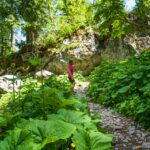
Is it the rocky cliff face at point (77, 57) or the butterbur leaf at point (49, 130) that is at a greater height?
the rocky cliff face at point (77, 57)

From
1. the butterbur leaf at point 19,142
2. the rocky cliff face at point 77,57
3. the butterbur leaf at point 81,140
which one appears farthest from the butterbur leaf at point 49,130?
the rocky cliff face at point 77,57

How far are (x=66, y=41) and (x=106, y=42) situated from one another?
3.17 metres

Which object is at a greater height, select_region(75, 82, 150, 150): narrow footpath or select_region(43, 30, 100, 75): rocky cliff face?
select_region(43, 30, 100, 75): rocky cliff face

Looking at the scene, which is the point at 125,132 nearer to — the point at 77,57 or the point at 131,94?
the point at 131,94

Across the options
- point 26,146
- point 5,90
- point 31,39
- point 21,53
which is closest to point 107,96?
point 26,146

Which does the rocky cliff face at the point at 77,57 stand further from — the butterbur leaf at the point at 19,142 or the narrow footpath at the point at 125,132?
the butterbur leaf at the point at 19,142

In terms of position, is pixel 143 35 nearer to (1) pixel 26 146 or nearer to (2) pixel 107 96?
(2) pixel 107 96

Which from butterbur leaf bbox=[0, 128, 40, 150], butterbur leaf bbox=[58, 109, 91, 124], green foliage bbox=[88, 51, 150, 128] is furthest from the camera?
green foliage bbox=[88, 51, 150, 128]

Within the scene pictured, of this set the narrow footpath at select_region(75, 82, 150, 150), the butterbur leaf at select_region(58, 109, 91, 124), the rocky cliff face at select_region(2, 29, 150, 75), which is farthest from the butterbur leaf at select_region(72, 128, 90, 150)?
the rocky cliff face at select_region(2, 29, 150, 75)

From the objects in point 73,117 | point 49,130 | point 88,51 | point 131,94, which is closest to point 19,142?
point 49,130

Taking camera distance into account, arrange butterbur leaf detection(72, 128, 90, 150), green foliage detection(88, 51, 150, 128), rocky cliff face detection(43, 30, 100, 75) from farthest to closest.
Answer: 1. rocky cliff face detection(43, 30, 100, 75)
2. green foliage detection(88, 51, 150, 128)
3. butterbur leaf detection(72, 128, 90, 150)

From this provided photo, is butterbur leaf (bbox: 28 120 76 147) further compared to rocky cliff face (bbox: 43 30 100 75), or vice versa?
rocky cliff face (bbox: 43 30 100 75)

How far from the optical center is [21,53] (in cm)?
2533

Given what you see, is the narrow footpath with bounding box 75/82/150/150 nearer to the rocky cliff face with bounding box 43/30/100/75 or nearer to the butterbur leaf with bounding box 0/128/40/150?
the butterbur leaf with bounding box 0/128/40/150
